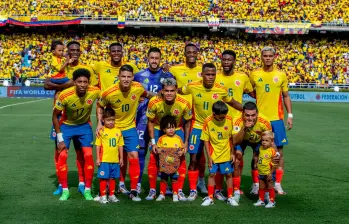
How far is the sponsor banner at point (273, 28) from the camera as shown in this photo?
161ft

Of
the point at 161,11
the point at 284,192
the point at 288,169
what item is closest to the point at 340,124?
the point at 288,169

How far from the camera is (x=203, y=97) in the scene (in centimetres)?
911

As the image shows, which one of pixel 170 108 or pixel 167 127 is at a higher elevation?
pixel 170 108

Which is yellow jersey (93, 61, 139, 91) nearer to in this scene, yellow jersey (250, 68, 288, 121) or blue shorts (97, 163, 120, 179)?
blue shorts (97, 163, 120, 179)

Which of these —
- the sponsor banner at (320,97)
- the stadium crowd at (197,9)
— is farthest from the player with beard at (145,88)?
the stadium crowd at (197,9)

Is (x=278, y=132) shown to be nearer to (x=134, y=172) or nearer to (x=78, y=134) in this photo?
(x=134, y=172)

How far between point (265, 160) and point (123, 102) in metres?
2.39

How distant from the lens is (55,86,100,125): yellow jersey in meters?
8.84

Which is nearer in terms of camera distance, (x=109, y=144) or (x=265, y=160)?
(x=265, y=160)

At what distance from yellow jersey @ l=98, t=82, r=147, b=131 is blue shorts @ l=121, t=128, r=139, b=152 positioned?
0.07m

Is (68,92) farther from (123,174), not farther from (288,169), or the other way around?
(288,169)

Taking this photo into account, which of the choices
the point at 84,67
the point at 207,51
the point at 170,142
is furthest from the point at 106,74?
the point at 207,51

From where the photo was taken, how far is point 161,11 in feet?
171

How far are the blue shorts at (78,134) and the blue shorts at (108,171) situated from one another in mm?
660
